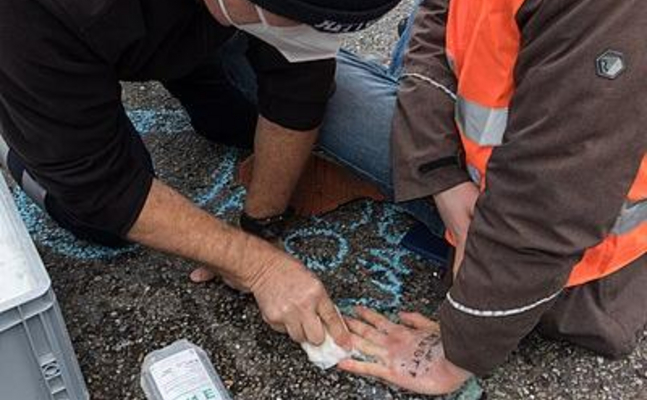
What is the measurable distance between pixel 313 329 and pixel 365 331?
0.53 ft

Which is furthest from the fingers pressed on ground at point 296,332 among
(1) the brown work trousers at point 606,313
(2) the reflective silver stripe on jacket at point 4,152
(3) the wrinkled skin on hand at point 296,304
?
(2) the reflective silver stripe on jacket at point 4,152

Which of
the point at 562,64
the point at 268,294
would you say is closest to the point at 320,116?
the point at 268,294

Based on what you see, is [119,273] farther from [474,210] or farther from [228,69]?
[474,210]

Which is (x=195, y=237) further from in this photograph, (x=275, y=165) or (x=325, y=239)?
(x=325, y=239)

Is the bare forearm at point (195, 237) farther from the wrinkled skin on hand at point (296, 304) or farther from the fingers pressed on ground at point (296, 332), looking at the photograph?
the fingers pressed on ground at point (296, 332)

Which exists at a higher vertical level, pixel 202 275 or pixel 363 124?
pixel 363 124

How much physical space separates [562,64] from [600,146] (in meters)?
0.16

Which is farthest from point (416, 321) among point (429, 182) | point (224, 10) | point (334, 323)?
point (224, 10)

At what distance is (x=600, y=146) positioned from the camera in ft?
4.76

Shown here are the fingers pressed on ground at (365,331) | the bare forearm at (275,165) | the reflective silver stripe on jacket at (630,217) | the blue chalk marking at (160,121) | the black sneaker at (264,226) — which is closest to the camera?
the reflective silver stripe on jacket at (630,217)

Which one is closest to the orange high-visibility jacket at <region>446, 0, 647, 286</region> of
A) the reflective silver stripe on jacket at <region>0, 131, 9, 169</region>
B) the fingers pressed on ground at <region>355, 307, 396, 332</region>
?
the fingers pressed on ground at <region>355, 307, 396, 332</region>

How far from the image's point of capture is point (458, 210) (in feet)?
6.06

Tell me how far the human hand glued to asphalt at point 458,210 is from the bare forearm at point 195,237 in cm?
41

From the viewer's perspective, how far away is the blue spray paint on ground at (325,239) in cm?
210
